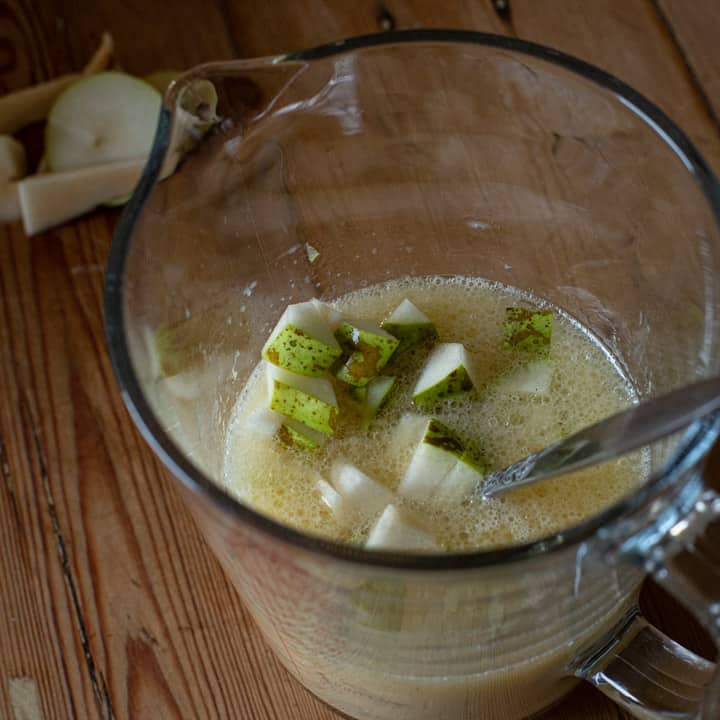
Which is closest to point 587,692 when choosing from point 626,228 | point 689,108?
point 626,228

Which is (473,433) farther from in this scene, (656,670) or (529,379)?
(656,670)

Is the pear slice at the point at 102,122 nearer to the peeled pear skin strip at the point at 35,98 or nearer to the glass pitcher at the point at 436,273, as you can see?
the peeled pear skin strip at the point at 35,98

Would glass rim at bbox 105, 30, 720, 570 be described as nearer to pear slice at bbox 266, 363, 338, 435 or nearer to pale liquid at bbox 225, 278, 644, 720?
pale liquid at bbox 225, 278, 644, 720

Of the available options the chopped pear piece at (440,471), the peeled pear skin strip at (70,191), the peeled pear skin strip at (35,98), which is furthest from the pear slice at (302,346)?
the peeled pear skin strip at (35,98)

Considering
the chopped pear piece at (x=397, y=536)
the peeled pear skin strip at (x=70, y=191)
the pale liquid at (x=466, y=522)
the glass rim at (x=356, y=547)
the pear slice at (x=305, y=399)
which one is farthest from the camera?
the peeled pear skin strip at (x=70, y=191)

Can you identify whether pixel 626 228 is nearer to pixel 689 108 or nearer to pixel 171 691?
pixel 689 108

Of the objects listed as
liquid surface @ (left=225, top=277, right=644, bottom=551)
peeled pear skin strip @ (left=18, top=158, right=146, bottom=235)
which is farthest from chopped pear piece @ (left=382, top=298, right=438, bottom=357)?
peeled pear skin strip @ (left=18, top=158, right=146, bottom=235)

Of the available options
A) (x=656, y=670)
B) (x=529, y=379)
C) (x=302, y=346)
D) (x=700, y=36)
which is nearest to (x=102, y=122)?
(x=302, y=346)
